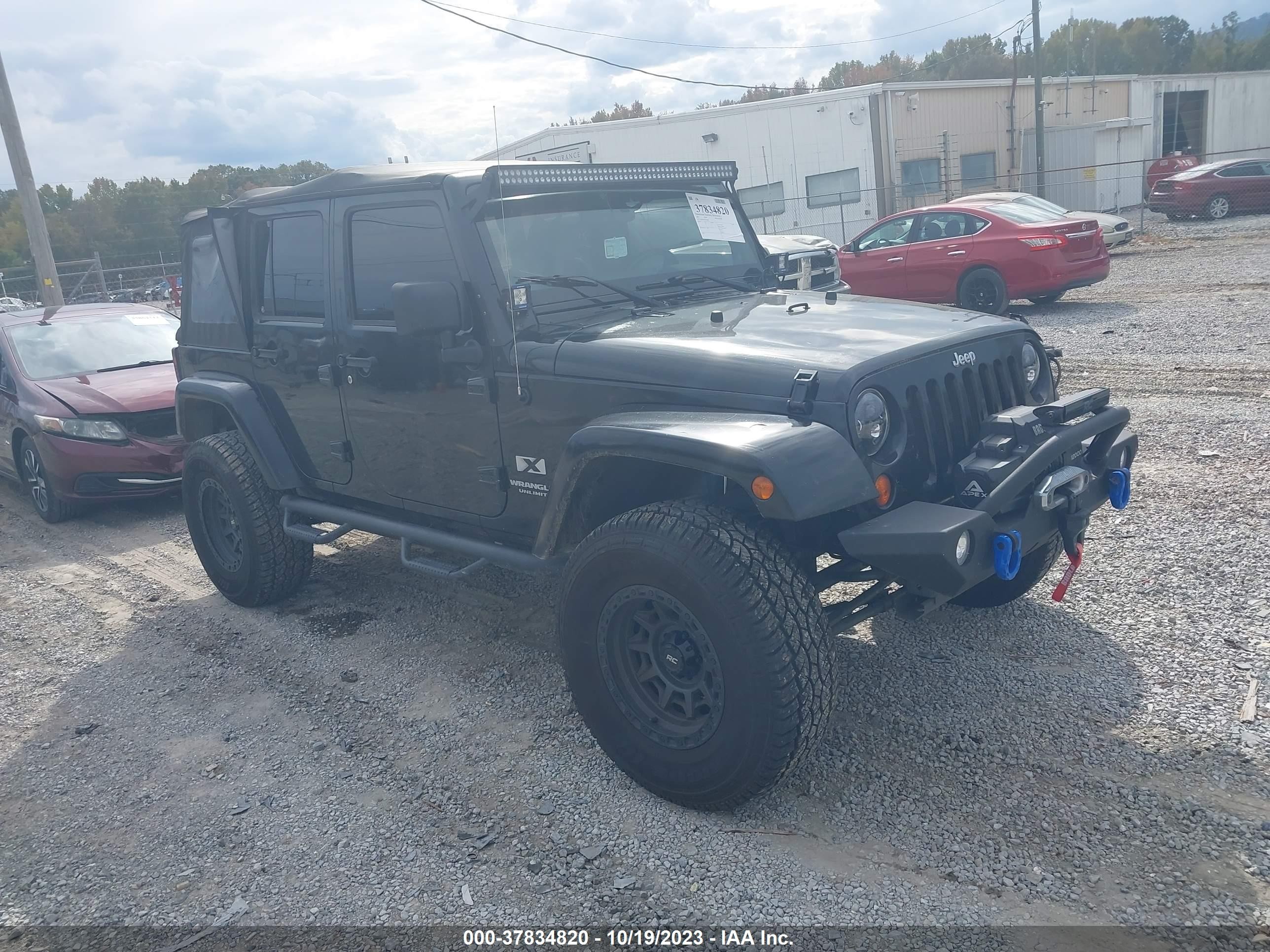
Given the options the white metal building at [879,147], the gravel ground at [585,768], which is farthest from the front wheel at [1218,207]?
the gravel ground at [585,768]

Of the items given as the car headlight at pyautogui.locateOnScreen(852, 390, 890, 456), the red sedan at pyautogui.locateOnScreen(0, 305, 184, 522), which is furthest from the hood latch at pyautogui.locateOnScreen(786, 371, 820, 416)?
the red sedan at pyautogui.locateOnScreen(0, 305, 184, 522)

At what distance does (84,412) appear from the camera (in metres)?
7.62

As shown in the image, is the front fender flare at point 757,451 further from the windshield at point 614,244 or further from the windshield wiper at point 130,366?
the windshield wiper at point 130,366

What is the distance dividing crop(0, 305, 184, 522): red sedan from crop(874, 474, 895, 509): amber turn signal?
5739 mm

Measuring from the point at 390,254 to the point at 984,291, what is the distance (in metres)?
10.2

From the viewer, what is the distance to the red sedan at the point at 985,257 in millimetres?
12367

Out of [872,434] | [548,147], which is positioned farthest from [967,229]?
[548,147]

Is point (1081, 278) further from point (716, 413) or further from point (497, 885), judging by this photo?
point (497, 885)

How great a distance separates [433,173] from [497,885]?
2.76 metres

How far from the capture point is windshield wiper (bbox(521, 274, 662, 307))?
402 centimetres

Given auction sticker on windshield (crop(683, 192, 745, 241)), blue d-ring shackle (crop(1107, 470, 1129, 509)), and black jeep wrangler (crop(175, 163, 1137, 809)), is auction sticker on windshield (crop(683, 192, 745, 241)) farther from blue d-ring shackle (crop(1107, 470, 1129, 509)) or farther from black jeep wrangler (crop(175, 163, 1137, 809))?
blue d-ring shackle (crop(1107, 470, 1129, 509))

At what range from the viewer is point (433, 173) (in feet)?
13.5

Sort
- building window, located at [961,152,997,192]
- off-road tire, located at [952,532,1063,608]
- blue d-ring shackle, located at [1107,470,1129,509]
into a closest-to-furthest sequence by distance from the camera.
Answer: blue d-ring shackle, located at [1107,470,1129,509] → off-road tire, located at [952,532,1063,608] → building window, located at [961,152,997,192]

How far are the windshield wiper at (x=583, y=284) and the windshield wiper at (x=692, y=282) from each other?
0.25 ft
